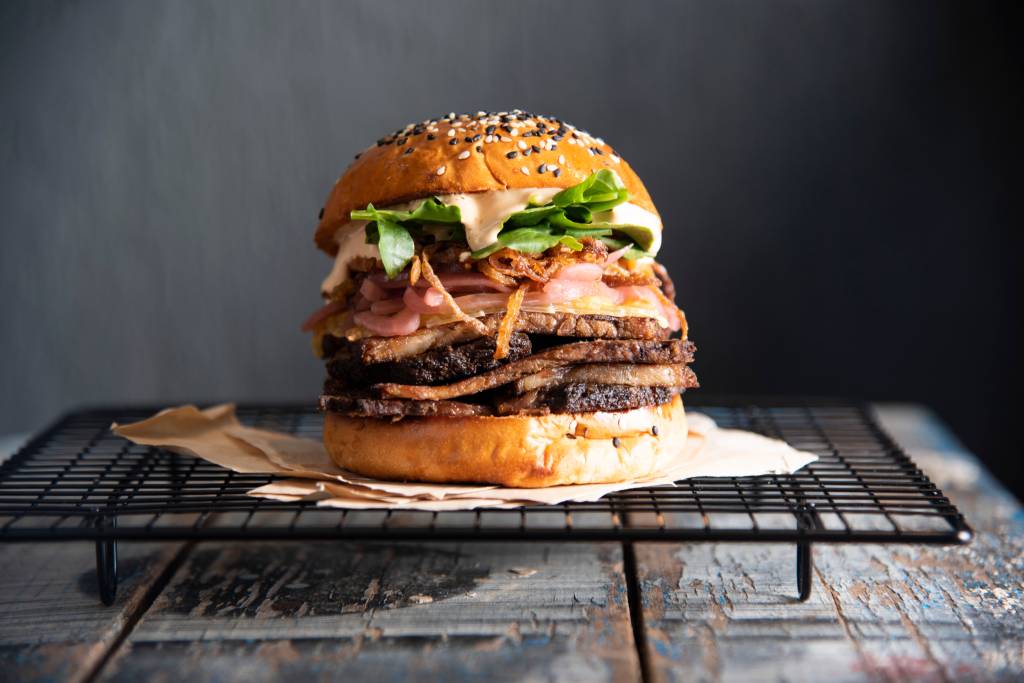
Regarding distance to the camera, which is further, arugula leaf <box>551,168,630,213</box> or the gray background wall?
the gray background wall

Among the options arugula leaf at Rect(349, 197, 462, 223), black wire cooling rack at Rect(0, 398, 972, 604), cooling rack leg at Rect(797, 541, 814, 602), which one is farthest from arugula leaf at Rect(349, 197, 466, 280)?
cooling rack leg at Rect(797, 541, 814, 602)

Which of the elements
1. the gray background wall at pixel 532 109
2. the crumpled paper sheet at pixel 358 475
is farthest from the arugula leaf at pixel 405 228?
the gray background wall at pixel 532 109

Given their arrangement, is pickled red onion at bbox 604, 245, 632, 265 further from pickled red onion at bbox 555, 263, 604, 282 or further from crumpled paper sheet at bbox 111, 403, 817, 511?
crumpled paper sheet at bbox 111, 403, 817, 511

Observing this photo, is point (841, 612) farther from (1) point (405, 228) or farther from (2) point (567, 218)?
(1) point (405, 228)

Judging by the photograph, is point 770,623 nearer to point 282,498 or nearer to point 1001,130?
point 282,498

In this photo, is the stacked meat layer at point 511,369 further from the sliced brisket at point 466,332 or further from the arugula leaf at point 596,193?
the arugula leaf at point 596,193

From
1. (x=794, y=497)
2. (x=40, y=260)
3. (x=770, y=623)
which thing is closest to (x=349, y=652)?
(x=770, y=623)
